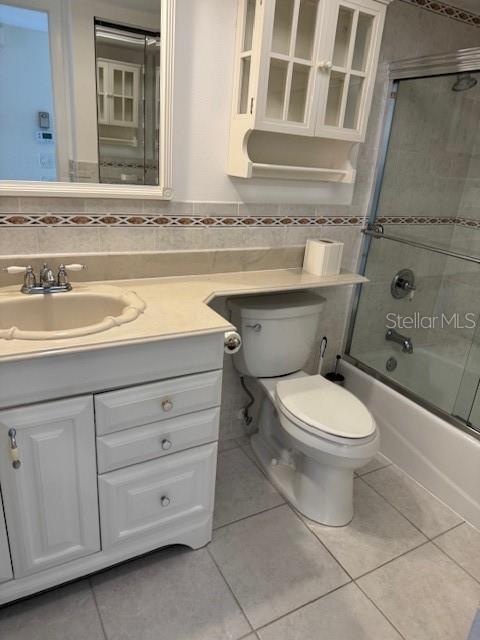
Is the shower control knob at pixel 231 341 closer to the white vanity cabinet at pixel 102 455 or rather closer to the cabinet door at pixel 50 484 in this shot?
the white vanity cabinet at pixel 102 455

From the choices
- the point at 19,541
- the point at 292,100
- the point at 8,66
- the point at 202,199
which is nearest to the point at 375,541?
the point at 19,541

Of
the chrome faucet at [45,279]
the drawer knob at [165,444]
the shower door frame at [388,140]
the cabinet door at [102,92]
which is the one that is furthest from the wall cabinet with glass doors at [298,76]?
the drawer knob at [165,444]

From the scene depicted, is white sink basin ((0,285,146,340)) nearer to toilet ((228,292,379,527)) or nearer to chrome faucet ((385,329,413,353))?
toilet ((228,292,379,527))

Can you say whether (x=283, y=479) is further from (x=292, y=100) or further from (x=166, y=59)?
(x=166, y=59)

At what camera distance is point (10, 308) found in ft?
4.30

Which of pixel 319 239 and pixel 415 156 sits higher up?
pixel 415 156

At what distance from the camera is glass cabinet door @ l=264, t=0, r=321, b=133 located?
57.8 inches

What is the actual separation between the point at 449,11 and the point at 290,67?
103 centimetres

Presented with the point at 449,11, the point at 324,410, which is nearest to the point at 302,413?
the point at 324,410

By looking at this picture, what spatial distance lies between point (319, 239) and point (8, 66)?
1272 millimetres

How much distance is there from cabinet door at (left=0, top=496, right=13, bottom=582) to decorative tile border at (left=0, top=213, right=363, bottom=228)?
2.74 ft

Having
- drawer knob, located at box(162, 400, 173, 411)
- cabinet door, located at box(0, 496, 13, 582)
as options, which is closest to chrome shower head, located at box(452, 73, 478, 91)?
drawer knob, located at box(162, 400, 173, 411)

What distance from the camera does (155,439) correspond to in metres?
1.30

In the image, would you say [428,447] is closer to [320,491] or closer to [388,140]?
[320,491]
